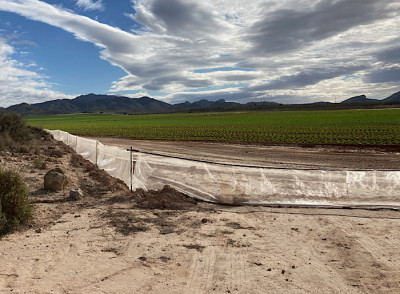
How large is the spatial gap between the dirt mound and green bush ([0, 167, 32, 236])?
2.86 metres

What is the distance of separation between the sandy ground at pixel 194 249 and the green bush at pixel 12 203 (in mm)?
295

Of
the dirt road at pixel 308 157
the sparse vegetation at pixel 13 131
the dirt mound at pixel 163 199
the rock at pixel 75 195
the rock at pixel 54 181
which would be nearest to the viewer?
the dirt mound at pixel 163 199

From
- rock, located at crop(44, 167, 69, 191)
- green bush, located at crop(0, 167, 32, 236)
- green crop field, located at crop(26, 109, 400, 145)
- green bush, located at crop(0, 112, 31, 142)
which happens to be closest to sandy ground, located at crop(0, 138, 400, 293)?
green bush, located at crop(0, 167, 32, 236)

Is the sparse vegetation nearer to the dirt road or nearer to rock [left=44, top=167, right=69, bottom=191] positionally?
rock [left=44, top=167, right=69, bottom=191]

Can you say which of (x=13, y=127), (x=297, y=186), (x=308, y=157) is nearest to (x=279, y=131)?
(x=308, y=157)

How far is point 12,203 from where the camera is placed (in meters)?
6.70

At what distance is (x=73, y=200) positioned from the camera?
358 inches

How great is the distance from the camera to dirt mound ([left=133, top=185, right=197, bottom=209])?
8570 mm

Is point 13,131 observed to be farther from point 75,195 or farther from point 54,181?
point 75,195

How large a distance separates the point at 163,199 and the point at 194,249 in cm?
297

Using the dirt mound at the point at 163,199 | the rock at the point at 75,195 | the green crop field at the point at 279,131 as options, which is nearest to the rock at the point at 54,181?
the rock at the point at 75,195

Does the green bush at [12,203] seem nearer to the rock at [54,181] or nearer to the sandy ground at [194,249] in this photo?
the sandy ground at [194,249]

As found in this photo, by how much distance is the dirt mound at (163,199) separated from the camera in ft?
28.1

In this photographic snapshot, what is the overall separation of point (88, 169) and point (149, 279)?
949 centimetres
